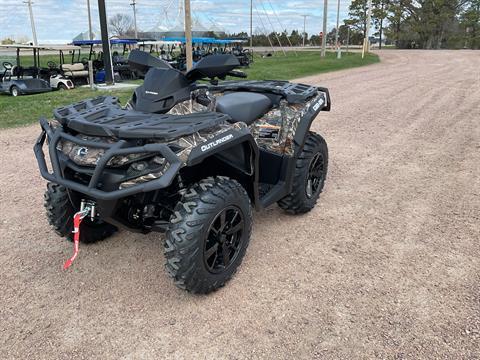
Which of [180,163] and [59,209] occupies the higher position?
[180,163]

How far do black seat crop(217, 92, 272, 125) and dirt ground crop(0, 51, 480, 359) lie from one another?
1001mm

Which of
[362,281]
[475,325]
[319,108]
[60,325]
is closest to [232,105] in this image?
[319,108]

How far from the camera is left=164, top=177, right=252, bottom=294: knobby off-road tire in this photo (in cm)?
255

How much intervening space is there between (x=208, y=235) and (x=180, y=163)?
0.62 m

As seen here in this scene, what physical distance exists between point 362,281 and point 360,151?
353cm

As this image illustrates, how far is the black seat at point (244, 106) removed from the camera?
3.34 metres

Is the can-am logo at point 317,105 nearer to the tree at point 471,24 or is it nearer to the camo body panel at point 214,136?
the camo body panel at point 214,136

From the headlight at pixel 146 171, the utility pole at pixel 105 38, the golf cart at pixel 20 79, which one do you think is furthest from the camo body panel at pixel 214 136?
the golf cart at pixel 20 79

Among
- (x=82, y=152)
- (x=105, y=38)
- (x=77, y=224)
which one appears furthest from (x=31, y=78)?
(x=77, y=224)

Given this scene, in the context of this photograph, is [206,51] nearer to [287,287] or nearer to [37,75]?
[37,75]

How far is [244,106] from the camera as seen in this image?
3480 mm

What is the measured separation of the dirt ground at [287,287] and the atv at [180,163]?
287mm

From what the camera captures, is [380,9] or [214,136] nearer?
[214,136]

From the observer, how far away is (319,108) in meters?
4.12
